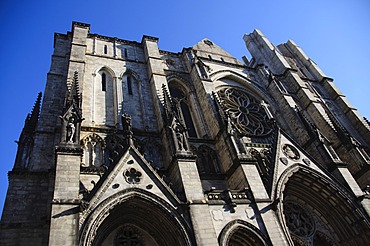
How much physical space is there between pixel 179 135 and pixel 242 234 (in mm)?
4330

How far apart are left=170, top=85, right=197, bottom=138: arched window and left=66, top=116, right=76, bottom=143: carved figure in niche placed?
5.90 m

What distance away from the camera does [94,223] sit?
7.57 metres

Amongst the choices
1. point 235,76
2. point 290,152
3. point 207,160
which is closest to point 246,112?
point 235,76

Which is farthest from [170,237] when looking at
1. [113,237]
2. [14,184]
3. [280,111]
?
[280,111]

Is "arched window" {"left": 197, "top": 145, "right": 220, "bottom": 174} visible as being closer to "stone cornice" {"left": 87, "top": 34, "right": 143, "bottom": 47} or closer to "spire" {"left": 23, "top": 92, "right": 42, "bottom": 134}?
"spire" {"left": 23, "top": 92, "right": 42, "bottom": 134}

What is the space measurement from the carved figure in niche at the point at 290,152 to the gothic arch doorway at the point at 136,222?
631 centimetres

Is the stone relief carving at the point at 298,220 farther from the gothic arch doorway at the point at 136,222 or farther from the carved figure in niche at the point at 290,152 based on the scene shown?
the gothic arch doorway at the point at 136,222

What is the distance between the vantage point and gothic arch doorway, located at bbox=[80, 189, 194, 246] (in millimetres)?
8008

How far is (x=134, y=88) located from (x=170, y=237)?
9067mm

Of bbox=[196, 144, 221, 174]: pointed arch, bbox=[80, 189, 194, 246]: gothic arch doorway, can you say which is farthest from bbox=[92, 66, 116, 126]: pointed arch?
bbox=[80, 189, 194, 246]: gothic arch doorway

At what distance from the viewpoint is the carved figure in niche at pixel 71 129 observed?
9.20 metres

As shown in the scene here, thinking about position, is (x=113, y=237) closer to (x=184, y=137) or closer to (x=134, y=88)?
(x=184, y=137)

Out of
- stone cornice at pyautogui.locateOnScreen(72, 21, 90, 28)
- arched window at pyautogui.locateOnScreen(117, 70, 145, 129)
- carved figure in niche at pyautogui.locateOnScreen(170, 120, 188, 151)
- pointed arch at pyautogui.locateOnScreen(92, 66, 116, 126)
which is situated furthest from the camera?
stone cornice at pyautogui.locateOnScreen(72, 21, 90, 28)

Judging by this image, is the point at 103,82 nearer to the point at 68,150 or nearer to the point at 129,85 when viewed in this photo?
the point at 129,85
